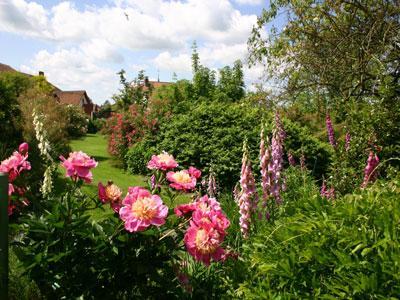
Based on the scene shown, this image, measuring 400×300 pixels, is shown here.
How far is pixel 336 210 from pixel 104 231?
141cm

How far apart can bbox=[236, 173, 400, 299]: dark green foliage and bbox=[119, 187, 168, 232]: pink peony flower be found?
2.04ft

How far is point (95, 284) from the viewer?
8.92 feet

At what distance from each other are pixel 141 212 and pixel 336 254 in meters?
1.09

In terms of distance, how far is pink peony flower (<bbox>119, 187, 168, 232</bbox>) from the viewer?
250cm

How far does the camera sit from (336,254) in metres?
2.12

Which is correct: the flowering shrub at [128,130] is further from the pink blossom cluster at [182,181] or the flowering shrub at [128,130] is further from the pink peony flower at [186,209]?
the pink peony flower at [186,209]

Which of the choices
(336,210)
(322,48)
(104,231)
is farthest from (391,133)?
(322,48)

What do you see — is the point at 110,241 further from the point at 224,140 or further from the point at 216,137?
the point at 216,137

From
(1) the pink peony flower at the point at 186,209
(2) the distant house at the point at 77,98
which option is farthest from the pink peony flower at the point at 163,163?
(2) the distant house at the point at 77,98

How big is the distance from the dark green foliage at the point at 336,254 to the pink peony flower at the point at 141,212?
0.62 metres

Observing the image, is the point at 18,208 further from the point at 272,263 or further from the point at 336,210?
the point at 336,210

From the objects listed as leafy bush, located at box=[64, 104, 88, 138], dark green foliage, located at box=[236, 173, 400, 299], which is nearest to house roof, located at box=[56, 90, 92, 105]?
leafy bush, located at box=[64, 104, 88, 138]

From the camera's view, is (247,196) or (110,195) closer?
(110,195)

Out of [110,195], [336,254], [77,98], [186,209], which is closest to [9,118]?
[110,195]
